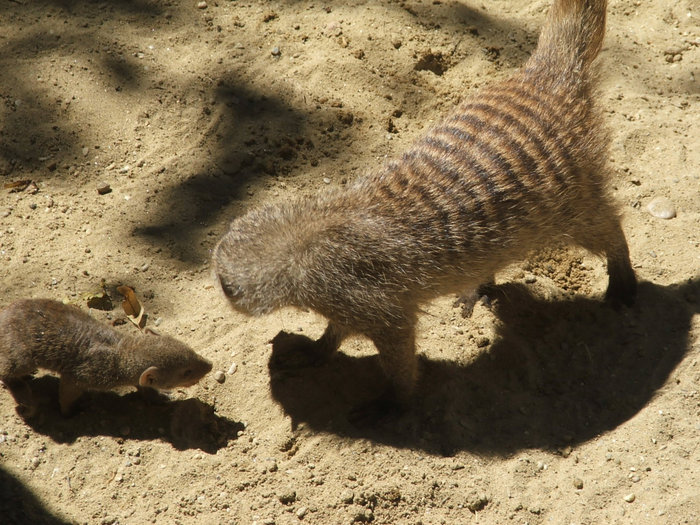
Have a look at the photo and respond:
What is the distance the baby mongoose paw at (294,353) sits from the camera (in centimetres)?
357

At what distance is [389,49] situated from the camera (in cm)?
486

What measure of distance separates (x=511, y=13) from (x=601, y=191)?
2.30 m

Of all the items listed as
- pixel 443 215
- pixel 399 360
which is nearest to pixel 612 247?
pixel 443 215

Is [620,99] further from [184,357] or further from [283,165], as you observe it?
[184,357]

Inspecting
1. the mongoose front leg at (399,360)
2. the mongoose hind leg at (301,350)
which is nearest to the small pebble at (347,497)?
the mongoose front leg at (399,360)

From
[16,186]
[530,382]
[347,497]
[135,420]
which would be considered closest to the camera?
[347,497]

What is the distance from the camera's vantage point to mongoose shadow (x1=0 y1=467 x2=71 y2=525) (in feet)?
9.23

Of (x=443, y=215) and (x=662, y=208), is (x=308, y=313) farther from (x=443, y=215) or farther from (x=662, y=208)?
(x=662, y=208)

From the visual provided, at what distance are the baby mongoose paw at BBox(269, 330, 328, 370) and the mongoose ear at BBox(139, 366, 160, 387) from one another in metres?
0.59

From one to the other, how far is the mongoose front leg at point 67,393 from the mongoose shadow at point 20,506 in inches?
15.1

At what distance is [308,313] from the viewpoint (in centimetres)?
375

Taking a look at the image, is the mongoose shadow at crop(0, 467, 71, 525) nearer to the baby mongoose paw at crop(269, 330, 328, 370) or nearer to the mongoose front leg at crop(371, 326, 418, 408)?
the baby mongoose paw at crop(269, 330, 328, 370)

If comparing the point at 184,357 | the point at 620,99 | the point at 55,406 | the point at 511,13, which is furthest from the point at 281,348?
the point at 511,13

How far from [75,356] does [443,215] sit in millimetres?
1841
